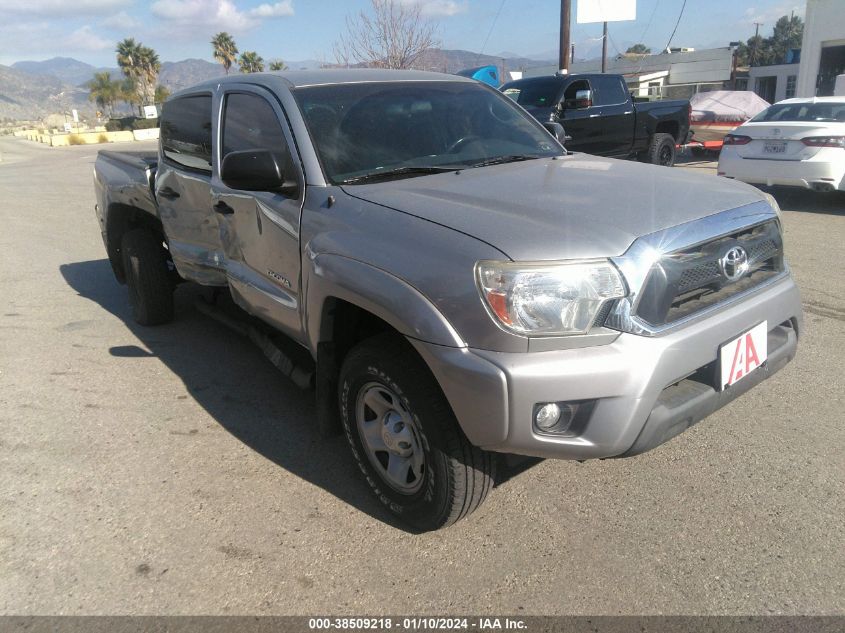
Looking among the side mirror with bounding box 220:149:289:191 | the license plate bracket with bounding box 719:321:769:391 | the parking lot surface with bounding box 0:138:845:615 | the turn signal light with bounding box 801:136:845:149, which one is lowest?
the parking lot surface with bounding box 0:138:845:615

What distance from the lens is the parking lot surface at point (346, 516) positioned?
97.4 inches

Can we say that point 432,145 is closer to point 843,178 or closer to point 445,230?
point 445,230

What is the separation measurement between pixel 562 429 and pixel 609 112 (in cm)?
1042

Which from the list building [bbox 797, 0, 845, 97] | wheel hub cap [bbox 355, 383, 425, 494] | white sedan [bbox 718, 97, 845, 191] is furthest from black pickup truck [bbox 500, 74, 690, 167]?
building [bbox 797, 0, 845, 97]

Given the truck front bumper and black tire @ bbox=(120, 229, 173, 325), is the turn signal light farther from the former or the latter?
black tire @ bbox=(120, 229, 173, 325)

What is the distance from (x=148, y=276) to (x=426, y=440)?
11.9 ft

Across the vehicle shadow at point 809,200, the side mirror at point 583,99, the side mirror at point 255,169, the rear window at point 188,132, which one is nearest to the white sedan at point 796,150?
the vehicle shadow at point 809,200

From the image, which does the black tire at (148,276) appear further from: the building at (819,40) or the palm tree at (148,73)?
the palm tree at (148,73)

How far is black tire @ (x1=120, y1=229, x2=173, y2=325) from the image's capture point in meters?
5.29

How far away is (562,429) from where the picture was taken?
2332 millimetres

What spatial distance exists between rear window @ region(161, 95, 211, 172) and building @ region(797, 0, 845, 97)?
21.6 meters

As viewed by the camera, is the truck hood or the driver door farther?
the driver door

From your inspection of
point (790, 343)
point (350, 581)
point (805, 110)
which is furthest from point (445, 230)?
point (805, 110)

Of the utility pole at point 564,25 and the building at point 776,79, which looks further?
the building at point 776,79
